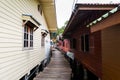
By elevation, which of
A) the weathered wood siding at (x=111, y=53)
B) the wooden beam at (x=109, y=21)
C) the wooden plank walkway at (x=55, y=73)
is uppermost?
the wooden beam at (x=109, y=21)

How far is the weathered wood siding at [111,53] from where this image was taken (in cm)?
442

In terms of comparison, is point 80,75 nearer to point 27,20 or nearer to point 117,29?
point 27,20

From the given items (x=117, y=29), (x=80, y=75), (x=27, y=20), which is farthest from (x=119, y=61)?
(x=80, y=75)

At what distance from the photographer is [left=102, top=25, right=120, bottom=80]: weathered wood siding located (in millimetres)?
4420

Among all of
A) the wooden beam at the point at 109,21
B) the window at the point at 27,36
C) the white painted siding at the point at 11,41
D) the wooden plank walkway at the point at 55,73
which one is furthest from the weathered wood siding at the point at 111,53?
the wooden plank walkway at the point at 55,73

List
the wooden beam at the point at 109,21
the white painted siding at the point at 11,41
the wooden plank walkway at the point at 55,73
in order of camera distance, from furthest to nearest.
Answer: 1. the wooden plank walkway at the point at 55,73
2. the white painted siding at the point at 11,41
3. the wooden beam at the point at 109,21

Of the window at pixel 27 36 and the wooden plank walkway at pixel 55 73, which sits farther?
the wooden plank walkway at pixel 55 73

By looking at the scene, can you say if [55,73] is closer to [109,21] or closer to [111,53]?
[111,53]

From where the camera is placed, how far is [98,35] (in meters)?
7.48

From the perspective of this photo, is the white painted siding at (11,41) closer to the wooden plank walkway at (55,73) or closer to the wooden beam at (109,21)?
the wooden plank walkway at (55,73)

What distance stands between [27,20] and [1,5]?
2505mm

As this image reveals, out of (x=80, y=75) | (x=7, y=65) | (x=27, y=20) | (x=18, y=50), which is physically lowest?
(x=80, y=75)

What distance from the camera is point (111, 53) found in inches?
188

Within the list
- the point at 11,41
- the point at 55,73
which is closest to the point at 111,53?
the point at 11,41
